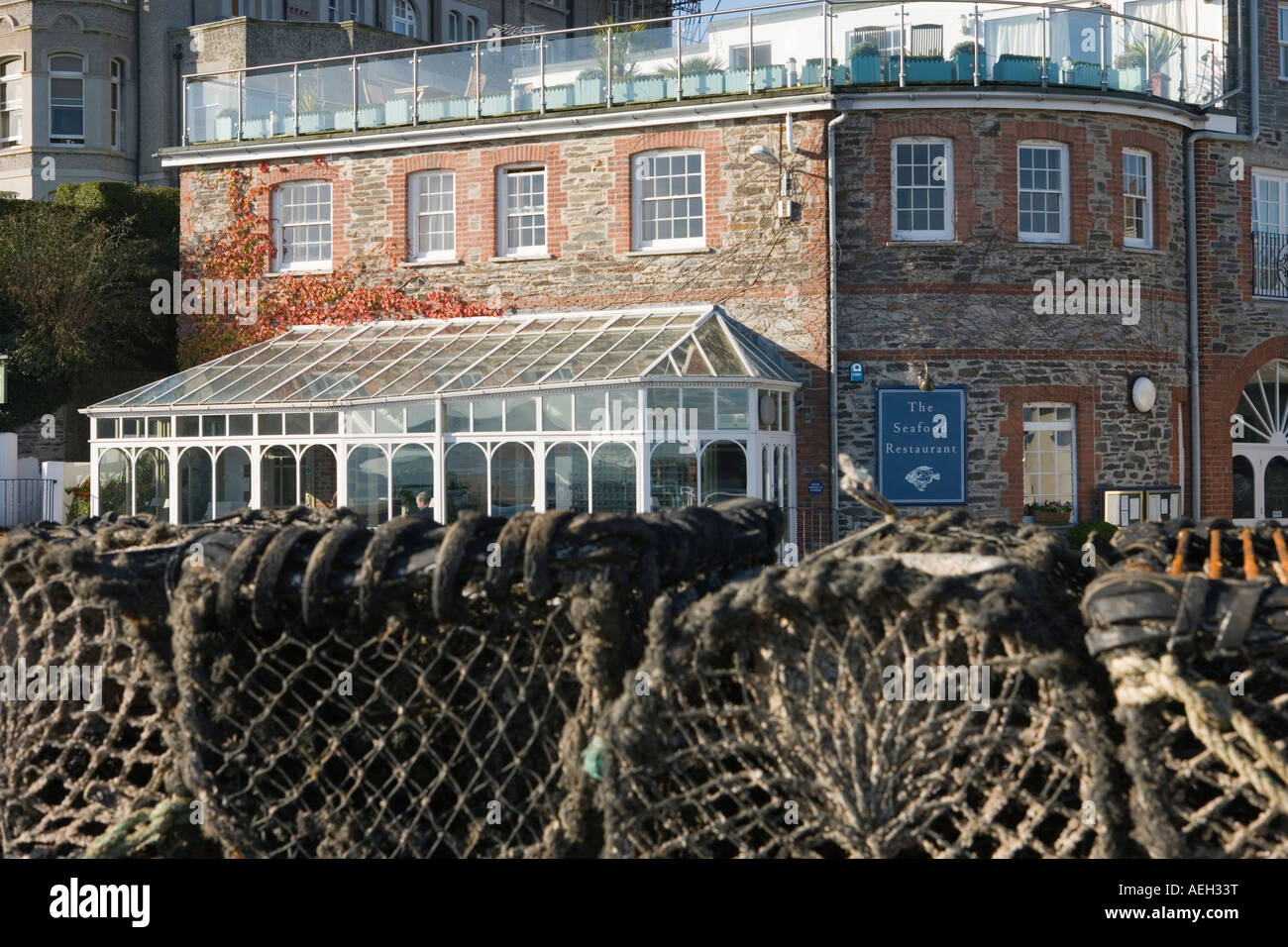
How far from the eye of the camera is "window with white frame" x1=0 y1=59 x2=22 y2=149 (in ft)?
127

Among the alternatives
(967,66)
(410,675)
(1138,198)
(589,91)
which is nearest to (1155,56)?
(1138,198)

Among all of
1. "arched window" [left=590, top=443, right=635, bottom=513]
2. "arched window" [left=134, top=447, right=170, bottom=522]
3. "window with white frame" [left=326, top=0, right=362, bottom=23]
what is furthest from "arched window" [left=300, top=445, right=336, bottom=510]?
"window with white frame" [left=326, top=0, right=362, bottom=23]

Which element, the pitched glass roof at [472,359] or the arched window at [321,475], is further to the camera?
the arched window at [321,475]

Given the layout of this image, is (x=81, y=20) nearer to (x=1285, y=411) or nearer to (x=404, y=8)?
(x=404, y=8)

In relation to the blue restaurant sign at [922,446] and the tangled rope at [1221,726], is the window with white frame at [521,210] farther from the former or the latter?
the tangled rope at [1221,726]

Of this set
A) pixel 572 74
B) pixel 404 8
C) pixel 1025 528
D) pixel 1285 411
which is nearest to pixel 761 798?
pixel 1025 528

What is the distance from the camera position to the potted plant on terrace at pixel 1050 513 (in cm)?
2166

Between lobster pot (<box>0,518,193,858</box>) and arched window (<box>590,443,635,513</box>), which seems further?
arched window (<box>590,443,635,513</box>)

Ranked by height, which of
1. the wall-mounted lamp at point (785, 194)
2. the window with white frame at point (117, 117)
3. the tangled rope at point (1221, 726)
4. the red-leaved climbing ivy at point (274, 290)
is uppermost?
the window with white frame at point (117, 117)

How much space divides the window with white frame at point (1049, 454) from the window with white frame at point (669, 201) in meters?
5.68

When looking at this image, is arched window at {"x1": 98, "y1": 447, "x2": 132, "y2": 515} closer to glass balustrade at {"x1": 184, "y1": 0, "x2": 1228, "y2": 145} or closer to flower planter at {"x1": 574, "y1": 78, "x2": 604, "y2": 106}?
glass balustrade at {"x1": 184, "y1": 0, "x2": 1228, "y2": 145}

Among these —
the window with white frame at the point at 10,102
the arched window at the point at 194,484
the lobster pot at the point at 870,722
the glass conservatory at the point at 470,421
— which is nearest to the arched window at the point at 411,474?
the glass conservatory at the point at 470,421

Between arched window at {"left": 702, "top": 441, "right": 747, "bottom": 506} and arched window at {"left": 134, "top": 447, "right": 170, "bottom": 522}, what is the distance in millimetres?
9141

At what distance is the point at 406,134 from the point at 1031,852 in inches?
885
